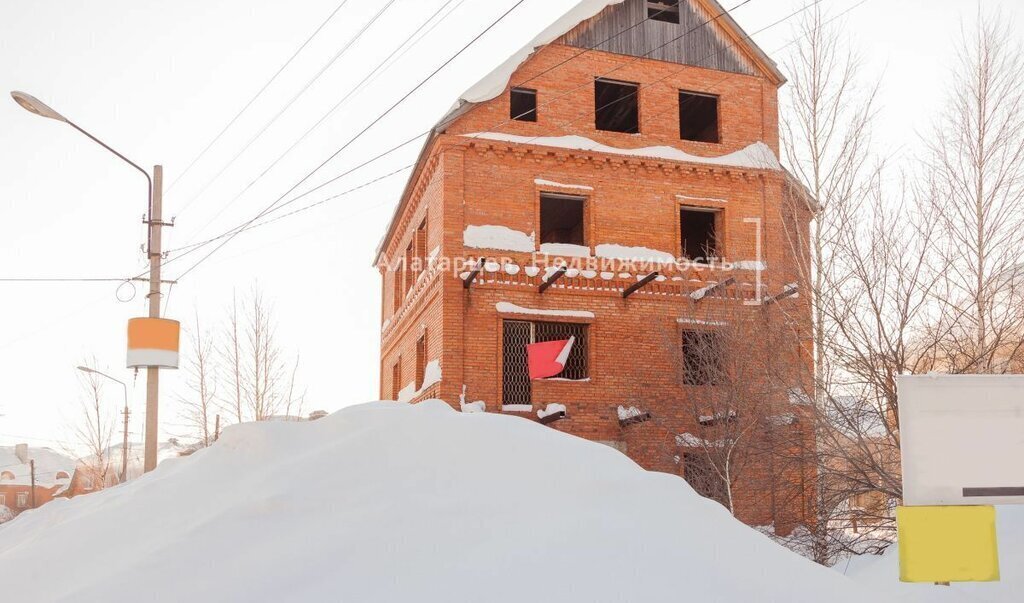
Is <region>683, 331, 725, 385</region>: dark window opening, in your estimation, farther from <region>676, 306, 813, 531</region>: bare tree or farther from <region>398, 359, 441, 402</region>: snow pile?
<region>398, 359, 441, 402</region>: snow pile

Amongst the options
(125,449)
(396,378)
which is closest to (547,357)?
(396,378)

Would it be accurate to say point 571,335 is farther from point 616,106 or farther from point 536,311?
point 616,106

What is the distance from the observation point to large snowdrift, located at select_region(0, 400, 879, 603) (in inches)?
182

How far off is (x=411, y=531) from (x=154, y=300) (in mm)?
10497

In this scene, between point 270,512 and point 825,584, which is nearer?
point 825,584

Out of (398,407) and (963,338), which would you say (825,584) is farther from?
(963,338)

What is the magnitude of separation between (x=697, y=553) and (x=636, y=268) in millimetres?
14116

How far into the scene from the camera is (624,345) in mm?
18500

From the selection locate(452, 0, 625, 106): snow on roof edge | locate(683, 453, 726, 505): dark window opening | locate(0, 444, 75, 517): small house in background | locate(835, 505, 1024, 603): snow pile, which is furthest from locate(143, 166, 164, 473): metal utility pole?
locate(0, 444, 75, 517): small house in background

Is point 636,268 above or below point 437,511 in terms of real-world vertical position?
above

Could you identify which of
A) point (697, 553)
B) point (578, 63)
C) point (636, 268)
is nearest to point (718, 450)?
point (636, 268)

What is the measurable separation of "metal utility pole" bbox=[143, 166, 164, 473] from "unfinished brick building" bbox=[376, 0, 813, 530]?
5597 mm

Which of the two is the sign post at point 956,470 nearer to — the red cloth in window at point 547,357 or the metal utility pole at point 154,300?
the metal utility pole at point 154,300

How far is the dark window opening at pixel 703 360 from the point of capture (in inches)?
669
